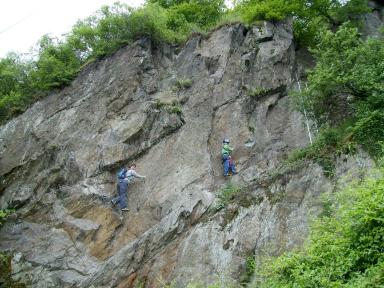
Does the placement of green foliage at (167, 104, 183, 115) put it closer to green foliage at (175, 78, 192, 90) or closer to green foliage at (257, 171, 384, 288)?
green foliage at (175, 78, 192, 90)

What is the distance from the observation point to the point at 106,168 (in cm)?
1719

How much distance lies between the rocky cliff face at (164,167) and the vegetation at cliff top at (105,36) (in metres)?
0.54

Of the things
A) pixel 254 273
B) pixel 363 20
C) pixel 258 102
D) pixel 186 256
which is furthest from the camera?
pixel 363 20

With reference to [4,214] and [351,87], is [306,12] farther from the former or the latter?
[4,214]

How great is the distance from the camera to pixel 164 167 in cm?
1686

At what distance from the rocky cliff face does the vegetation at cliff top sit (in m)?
0.54

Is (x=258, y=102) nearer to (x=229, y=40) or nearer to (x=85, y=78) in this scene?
(x=229, y=40)

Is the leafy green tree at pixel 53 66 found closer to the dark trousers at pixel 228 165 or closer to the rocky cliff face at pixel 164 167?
the rocky cliff face at pixel 164 167

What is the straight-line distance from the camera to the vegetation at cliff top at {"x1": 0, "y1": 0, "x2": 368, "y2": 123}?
20547 millimetres

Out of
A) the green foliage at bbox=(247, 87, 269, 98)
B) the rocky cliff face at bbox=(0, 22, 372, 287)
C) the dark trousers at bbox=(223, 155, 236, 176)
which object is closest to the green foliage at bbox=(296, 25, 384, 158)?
the rocky cliff face at bbox=(0, 22, 372, 287)

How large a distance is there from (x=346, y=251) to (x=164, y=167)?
843cm

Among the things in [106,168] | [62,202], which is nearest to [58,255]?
[62,202]

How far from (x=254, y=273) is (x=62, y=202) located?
7373mm

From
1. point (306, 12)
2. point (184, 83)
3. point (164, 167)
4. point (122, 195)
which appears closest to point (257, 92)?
point (184, 83)
